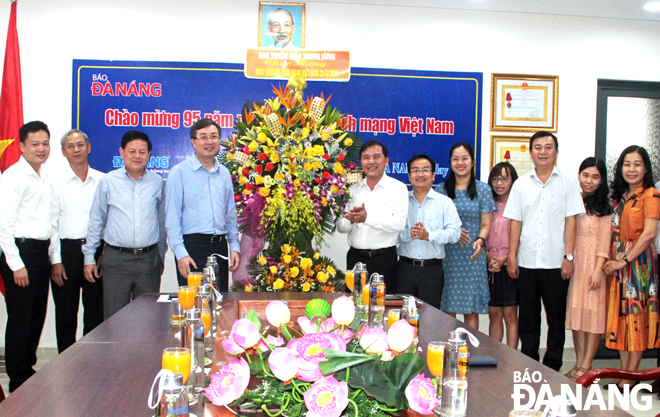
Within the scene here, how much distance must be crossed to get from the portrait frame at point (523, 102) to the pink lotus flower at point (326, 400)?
4138 millimetres

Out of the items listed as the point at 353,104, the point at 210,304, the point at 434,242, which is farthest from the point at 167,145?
the point at 210,304

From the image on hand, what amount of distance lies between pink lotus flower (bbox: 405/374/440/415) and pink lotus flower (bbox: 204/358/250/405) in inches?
13.7

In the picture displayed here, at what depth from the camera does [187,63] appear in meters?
4.45

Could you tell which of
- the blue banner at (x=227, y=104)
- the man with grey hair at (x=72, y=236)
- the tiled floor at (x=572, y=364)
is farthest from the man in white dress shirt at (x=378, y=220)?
the man with grey hair at (x=72, y=236)

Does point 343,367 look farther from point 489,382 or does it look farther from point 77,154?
point 77,154

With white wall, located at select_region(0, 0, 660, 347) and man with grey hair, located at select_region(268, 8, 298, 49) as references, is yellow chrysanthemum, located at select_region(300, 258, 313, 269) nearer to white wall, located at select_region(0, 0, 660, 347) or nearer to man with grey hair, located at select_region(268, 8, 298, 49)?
white wall, located at select_region(0, 0, 660, 347)

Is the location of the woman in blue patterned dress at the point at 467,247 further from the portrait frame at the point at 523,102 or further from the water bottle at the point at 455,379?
the water bottle at the point at 455,379

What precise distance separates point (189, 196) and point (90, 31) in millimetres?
1998

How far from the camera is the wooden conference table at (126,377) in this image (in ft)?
4.27

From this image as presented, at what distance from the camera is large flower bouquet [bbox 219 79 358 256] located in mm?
2951

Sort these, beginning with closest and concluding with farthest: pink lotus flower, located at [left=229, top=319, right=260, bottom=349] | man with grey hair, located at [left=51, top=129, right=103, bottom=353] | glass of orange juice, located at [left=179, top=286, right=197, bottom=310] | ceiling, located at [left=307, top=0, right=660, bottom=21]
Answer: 1. pink lotus flower, located at [left=229, top=319, right=260, bottom=349]
2. glass of orange juice, located at [left=179, top=286, right=197, bottom=310]
3. man with grey hair, located at [left=51, top=129, right=103, bottom=353]
4. ceiling, located at [left=307, top=0, right=660, bottom=21]

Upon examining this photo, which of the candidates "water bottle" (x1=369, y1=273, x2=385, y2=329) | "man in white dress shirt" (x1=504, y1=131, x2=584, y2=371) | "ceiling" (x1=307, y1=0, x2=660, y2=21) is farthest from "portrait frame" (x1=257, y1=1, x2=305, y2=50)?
"water bottle" (x1=369, y1=273, x2=385, y2=329)

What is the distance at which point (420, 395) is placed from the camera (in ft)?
3.54

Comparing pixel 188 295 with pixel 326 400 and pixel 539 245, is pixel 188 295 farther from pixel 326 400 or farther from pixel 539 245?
pixel 539 245
